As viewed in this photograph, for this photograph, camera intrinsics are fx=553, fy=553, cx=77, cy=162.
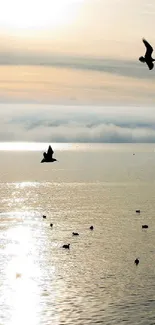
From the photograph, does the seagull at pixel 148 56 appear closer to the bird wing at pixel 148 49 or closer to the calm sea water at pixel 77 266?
the bird wing at pixel 148 49

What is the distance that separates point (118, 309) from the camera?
5978 centimetres

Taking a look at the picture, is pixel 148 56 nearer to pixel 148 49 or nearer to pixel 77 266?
pixel 148 49

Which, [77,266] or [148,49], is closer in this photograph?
[148,49]

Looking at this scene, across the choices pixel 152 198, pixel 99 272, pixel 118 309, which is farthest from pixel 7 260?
pixel 152 198

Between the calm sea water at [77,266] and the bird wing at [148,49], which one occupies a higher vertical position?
the bird wing at [148,49]

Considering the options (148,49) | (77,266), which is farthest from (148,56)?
(77,266)

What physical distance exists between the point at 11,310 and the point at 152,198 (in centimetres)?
10693

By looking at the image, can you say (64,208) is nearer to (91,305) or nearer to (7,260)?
(7,260)

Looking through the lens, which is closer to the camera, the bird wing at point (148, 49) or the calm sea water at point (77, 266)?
the bird wing at point (148, 49)

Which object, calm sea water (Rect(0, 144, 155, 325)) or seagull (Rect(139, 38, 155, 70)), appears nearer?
seagull (Rect(139, 38, 155, 70))

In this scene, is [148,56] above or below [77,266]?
above

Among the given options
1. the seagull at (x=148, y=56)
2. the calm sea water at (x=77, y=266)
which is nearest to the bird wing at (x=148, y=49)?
the seagull at (x=148, y=56)

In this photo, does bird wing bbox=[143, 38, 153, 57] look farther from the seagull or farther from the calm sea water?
the calm sea water

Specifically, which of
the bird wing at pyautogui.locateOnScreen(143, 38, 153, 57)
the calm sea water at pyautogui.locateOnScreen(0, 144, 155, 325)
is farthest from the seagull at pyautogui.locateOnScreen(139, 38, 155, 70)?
the calm sea water at pyautogui.locateOnScreen(0, 144, 155, 325)
